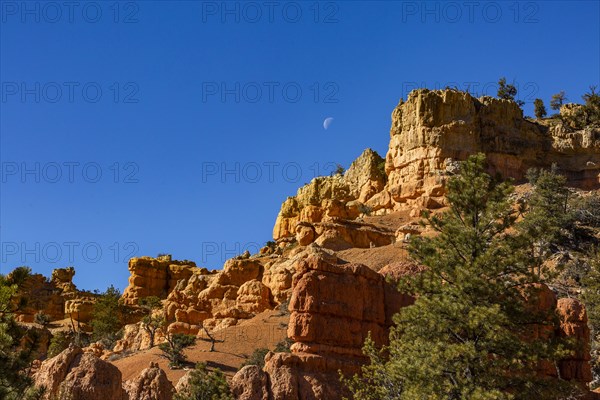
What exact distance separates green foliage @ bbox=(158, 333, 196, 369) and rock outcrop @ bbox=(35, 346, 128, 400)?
50.4 ft

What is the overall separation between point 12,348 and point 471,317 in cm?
1382

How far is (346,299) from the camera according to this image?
30.2 m

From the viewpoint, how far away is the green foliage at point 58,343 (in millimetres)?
52625

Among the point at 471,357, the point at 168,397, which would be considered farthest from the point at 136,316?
the point at 471,357

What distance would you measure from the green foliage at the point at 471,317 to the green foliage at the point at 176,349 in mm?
16924

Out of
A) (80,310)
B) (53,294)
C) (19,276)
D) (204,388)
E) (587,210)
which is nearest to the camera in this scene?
(19,276)

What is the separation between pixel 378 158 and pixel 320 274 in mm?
71515

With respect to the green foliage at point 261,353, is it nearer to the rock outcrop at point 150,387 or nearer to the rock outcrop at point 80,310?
the rock outcrop at point 150,387

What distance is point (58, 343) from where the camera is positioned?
185 feet

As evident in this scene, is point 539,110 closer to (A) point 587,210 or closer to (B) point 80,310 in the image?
(A) point 587,210

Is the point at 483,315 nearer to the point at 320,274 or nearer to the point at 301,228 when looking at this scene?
the point at 320,274

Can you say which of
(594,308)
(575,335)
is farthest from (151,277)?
(575,335)

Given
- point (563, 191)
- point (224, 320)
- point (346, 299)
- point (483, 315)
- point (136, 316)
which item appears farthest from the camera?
point (136, 316)

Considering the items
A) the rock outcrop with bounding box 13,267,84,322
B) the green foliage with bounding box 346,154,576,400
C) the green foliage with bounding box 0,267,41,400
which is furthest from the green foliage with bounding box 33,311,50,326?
the green foliage with bounding box 0,267,41,400
